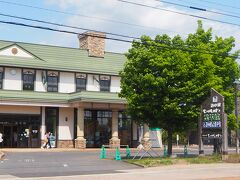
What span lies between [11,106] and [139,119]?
51.8 feet

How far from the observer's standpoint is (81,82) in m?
44.9

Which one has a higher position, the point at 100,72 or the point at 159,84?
the point at 100,72

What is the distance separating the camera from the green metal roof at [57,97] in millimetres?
39938

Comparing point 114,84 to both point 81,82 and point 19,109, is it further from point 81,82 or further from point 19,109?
point 19,109

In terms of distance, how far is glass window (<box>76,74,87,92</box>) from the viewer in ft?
147

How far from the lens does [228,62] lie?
32.2 metres

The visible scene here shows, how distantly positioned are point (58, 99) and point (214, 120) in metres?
17.9

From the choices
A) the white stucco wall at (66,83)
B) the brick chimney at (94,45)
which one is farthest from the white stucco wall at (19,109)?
the brick chimney at (94,45)

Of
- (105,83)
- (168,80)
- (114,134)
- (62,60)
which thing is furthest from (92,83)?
(168,80)

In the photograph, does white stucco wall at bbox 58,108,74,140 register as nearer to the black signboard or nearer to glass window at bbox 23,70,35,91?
glass window at bbox 23,70,35,91

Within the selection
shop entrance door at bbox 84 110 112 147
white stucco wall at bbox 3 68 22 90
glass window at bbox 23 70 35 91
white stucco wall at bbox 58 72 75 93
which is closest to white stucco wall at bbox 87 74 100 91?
white stucco wall at bbox 58 72 75 93

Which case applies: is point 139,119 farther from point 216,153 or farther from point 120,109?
point 120,109

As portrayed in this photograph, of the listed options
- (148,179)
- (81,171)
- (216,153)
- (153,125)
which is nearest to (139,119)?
(153,125)

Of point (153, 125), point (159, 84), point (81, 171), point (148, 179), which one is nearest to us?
point (148, 179)
